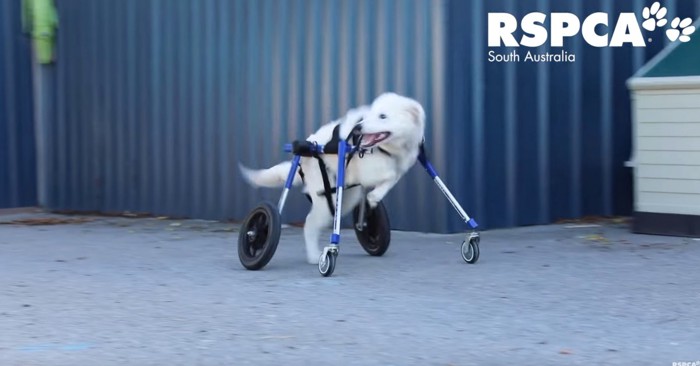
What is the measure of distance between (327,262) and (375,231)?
1.15m

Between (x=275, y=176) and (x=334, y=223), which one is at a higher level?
(x=275, y=176)

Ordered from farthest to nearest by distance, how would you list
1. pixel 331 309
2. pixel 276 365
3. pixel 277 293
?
pixel 277 293 → pixel 331 309 → pixel 276 365

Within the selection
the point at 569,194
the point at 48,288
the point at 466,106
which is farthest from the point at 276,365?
the point at 569,194

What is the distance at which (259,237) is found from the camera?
9.04m

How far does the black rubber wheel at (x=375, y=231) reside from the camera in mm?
9391

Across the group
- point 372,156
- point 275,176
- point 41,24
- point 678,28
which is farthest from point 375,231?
point 41,24

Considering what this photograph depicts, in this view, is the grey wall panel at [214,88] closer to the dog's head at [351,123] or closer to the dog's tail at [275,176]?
the dog's tail at [275,176]

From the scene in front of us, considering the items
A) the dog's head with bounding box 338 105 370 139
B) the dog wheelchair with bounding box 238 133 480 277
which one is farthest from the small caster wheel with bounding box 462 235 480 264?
the dog's head with bounding box 338 105 370 139

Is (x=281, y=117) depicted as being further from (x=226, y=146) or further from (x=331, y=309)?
(x=331, y=309)

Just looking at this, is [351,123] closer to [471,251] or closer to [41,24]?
[471,251]

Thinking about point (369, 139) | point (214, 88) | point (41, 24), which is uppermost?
point (41, 24)

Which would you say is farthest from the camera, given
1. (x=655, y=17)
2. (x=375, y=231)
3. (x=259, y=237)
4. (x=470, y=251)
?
(x=655, y=17)

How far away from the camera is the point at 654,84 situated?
1003 centimetres

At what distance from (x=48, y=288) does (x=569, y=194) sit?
542cm
